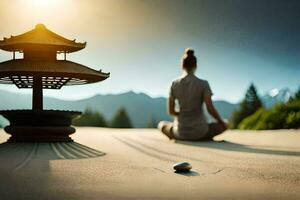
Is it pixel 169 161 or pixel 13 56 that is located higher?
pixel 13 56

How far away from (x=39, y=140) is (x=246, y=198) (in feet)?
16.1

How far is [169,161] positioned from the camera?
180 inches

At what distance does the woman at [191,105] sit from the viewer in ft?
23.1

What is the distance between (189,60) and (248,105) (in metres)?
34.3

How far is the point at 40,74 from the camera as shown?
7.00 meters

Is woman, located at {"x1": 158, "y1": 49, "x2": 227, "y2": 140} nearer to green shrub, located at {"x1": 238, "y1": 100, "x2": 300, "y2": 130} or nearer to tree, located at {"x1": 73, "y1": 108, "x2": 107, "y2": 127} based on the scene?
green shrub, located at {"x1": 238, "y1": 100, "x2": 300, "y2": 130}

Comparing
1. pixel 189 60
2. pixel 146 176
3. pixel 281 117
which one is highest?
pixel 189 60

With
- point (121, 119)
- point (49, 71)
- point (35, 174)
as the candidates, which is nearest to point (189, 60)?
point (49, 71)

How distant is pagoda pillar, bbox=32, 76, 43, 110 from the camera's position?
7592mm

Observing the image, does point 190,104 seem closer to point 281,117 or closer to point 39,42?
point 39,42

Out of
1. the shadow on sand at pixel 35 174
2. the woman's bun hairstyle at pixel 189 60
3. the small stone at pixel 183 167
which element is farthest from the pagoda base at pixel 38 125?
the small stone at pixel 183 167

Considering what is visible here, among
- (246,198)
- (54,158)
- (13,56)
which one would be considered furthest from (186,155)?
(13,56)

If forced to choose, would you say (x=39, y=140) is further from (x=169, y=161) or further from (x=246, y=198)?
(x=246, y=198)

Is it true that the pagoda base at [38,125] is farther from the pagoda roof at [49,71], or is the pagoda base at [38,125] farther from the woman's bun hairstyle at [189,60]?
the woman's bun hairstyle at [189,60]
